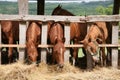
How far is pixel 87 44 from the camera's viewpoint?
9727mm

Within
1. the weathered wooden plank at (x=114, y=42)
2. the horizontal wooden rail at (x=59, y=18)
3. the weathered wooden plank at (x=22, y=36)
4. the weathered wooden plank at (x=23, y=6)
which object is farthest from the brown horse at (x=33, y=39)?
the weathered wooden plank at (x=114, y=42)

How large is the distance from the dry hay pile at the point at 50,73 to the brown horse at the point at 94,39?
19.7 inches

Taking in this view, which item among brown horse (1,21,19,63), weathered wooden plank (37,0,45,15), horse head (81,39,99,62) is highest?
weathered wooden plank (37,0,45,15)

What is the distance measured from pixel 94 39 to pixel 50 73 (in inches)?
64.1

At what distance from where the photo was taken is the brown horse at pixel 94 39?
9601 millimetres

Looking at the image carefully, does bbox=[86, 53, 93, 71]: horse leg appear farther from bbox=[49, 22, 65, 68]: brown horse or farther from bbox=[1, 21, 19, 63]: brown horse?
bbox=[1, 21, 19, 63]: brown horse

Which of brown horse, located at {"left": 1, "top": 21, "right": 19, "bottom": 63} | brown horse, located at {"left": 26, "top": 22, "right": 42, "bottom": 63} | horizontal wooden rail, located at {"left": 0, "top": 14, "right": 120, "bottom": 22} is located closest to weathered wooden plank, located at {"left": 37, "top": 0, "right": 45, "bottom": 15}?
brown horse, located at {"left": 1, "top": 21, "right": 19, "bottom": 63}

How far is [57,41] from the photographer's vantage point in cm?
997

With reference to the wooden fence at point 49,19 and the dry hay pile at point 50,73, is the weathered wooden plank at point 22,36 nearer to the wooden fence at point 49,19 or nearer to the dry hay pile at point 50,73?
the wooden fence at point 49,19

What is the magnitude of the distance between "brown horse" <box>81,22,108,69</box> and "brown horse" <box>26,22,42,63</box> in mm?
1430

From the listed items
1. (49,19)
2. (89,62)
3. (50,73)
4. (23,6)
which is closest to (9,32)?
(23,6)

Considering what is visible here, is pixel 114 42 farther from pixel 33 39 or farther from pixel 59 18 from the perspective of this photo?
pixel 33 39

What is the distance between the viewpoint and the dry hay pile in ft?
29.7

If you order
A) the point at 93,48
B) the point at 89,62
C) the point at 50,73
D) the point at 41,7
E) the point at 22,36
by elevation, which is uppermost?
the point at 41,7
